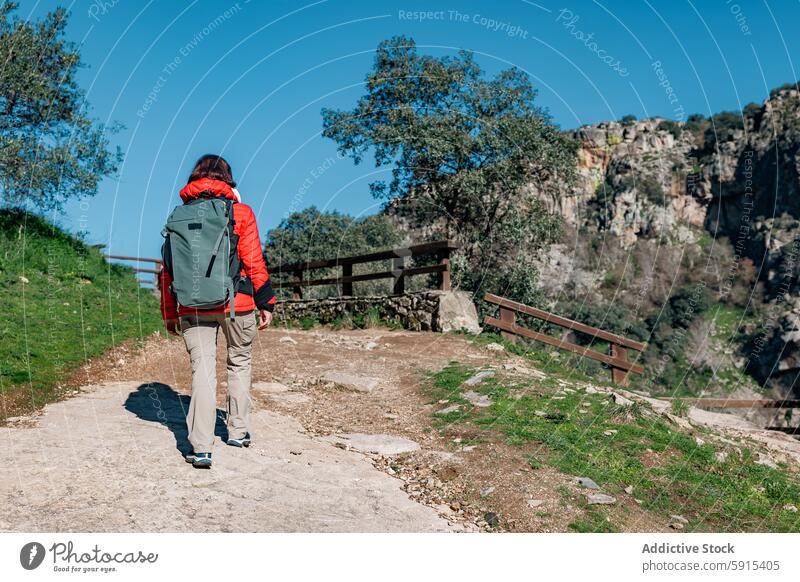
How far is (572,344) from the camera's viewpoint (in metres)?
13.4

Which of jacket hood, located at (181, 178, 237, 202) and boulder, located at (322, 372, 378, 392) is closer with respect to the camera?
jacket hood, located at (181, 178, 237, 202)

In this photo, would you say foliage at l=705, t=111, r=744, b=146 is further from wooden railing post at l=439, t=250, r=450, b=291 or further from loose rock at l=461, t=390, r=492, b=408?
loose rock at l=461, t=390, r=492, b=408

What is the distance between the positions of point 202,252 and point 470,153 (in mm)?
15351

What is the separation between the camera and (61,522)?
3.87 metres

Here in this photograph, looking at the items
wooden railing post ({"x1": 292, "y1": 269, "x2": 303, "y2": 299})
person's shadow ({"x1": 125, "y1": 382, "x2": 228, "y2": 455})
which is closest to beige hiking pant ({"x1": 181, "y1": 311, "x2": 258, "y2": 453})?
person's shadow ({"x1": 125, "y1": 382, "x2": 228, "y2": 455})

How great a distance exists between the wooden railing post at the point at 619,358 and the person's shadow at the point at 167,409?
8947 mm

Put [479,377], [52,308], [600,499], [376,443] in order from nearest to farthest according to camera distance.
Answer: [600,499] → [376,443] → [479,377] → [52,308]

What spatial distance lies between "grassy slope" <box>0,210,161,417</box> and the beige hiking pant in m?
2.71

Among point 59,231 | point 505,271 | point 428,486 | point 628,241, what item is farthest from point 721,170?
point 428,486

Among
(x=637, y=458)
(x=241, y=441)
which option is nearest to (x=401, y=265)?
(x=637, y=458)

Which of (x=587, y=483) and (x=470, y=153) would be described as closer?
(x=587, y=483)

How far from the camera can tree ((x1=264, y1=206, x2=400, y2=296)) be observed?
Answer: 45.2 metres

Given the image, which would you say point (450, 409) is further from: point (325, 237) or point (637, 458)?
point (325, 237)
